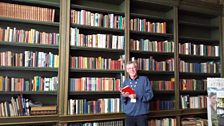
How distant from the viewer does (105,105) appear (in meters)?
3.85

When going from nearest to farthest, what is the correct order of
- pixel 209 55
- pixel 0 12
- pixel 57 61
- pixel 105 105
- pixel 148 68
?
1. pixel 0 12
2. pixel 57 61
3. pixel 105 105
4. pixel 148 68
5. pixel 209 55

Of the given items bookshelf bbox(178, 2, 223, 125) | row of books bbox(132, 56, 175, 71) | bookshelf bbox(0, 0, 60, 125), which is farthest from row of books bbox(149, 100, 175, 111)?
bookshelf bbox(0, 0, 60, 125)

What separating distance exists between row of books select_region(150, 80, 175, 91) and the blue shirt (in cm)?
81

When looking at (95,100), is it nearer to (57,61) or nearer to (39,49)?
(57,61)

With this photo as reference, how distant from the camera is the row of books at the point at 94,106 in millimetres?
3607

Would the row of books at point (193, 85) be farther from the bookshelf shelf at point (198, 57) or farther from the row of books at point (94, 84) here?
the row of books at point (94, 84)

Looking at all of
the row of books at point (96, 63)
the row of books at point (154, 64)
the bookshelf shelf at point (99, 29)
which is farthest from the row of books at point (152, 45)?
the row of books at point (96, 63)

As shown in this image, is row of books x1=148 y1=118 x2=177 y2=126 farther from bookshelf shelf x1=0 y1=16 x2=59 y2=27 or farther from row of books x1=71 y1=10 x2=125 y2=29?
bookshelf shelf x1=0 y1=16 x2=59 y2=27

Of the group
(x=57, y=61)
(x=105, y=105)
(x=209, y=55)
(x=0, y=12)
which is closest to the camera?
(x=0, y=12)

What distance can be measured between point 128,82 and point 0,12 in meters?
2.17

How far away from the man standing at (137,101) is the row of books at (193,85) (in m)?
1.40

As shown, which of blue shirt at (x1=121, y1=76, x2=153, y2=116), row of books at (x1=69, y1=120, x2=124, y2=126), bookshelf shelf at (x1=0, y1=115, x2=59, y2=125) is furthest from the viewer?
row of books at (x1=69, y1=120, x2=124, y2=126)

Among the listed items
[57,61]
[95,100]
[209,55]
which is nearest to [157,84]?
[95,100]

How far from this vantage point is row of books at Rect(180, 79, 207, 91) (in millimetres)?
4602
